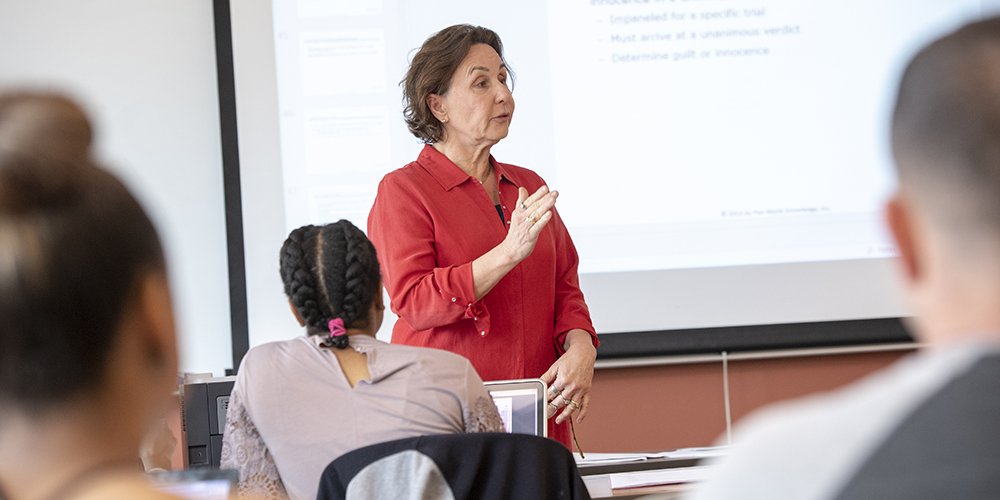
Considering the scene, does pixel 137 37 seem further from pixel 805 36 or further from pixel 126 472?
pixel 126 472

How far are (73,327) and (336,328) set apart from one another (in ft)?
3.31

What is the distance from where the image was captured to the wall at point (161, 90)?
3047 millimetres

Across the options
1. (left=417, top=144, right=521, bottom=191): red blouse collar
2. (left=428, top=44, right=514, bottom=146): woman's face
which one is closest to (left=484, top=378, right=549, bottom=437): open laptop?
(left=417, top=144, right=521, bottom=191): red blouse collar

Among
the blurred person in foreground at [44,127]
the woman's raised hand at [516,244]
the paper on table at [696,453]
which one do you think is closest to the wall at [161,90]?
the woman's raised hand at [516,244]

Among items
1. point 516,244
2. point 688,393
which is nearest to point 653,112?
point 688,393

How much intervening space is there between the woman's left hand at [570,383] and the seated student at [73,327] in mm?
1407

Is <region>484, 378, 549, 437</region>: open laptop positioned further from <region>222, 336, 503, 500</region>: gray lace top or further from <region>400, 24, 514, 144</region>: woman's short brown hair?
<region>400, 24, 514, 144</region>: woman's short brown hair

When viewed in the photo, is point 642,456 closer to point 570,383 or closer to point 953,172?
point 570,383

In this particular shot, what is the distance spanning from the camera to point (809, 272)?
2.90 metres

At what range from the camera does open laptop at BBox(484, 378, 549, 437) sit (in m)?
1.54

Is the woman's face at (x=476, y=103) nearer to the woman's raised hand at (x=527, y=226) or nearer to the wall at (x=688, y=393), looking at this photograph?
the woman's raised hand at (x=527, y=226)

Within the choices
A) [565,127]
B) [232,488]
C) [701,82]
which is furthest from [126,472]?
[701,82]

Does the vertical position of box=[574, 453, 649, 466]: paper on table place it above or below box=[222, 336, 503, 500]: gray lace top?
below

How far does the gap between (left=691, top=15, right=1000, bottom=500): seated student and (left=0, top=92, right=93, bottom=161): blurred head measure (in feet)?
1.39
